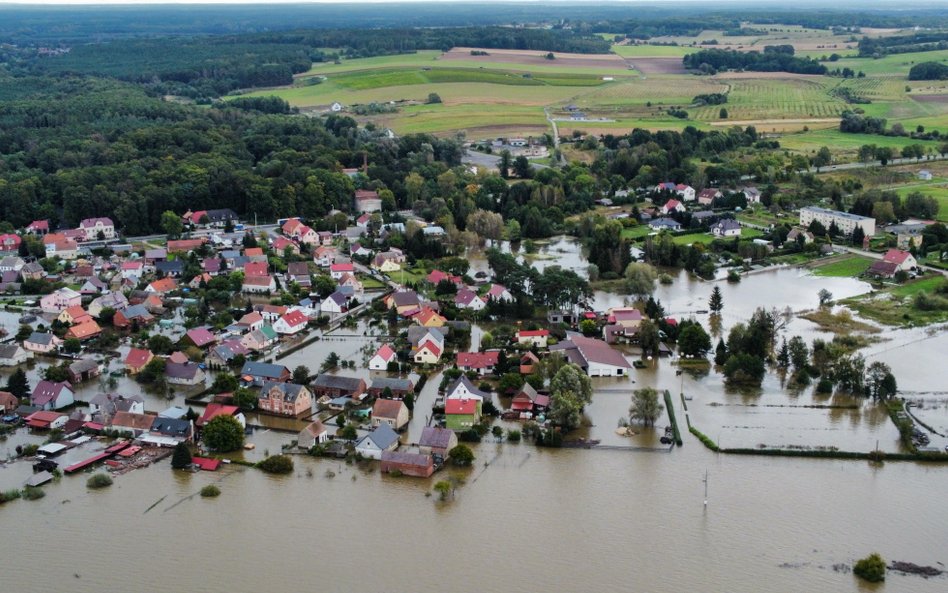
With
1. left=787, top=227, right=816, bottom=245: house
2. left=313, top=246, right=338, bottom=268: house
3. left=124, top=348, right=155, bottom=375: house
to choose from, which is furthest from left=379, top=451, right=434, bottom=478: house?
left=787, top=227, right=816, bottom=245: house

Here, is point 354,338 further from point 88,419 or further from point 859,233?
point 859,233

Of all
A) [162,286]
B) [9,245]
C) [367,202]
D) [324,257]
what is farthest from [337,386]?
[367,202]

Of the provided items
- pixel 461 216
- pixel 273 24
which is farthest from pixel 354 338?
pixel 273 24

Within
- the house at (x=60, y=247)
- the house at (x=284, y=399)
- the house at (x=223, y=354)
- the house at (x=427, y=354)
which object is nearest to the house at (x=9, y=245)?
the house at (x=60, y=247)

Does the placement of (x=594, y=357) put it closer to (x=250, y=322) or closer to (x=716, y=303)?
(x=716, y=303)

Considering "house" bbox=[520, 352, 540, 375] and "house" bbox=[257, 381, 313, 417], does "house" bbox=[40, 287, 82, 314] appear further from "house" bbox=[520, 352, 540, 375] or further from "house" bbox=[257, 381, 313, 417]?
"house" bbox=[520, 352, 540, 375]
